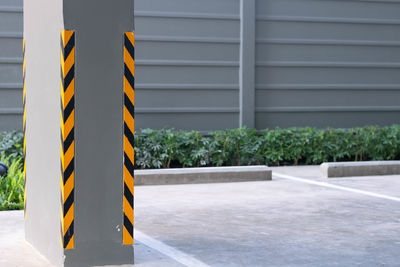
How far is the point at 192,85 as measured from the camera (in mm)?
13156

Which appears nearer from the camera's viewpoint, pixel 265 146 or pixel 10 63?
pixel 10 63

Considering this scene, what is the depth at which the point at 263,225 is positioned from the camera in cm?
780

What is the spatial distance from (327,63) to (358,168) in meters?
2.56

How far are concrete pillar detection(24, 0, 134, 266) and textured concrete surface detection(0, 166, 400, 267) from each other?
0.45 meters

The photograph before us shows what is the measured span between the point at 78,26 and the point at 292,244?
2842 mm

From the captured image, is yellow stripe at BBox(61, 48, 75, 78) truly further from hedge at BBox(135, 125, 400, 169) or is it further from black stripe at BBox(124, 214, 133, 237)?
hedge at BBox(135, 125, 400, 169)

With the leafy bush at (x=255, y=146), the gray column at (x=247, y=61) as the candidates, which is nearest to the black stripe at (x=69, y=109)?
the leafy bush at (x=255, y=146)

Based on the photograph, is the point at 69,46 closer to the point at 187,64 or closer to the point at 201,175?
the point at 201,175

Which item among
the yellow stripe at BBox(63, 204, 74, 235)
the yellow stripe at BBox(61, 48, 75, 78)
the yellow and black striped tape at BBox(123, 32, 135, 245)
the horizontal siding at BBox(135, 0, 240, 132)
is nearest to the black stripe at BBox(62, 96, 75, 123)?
the yellow stripe at BBox(61, 48, 75, 78)

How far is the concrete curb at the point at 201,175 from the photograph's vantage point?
11.0m

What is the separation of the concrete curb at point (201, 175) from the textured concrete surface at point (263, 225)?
0.20 m

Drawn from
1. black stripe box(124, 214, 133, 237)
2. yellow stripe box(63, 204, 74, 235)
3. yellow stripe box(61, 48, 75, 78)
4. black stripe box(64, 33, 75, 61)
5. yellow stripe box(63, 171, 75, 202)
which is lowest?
black stripe box(124, 214, 133, 237)

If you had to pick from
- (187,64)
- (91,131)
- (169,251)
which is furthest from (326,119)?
(91,131)

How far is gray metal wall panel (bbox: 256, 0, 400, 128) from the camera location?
45.0ft
